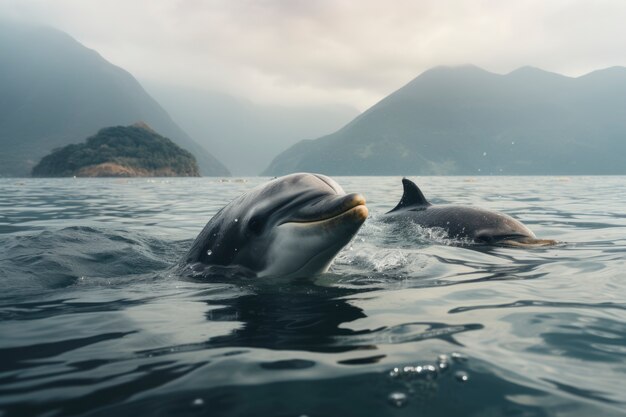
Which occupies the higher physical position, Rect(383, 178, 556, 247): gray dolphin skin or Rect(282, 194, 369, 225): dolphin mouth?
Rect(282, 194, 369, 225): dolphin mouth

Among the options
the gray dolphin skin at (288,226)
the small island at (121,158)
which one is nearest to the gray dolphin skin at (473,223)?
the gray dolphin skin at (288,226)

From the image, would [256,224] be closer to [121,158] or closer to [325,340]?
[325,340]

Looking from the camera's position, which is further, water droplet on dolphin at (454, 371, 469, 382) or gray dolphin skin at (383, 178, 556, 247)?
gray dolphin skin at (383, 178, 556, 247)

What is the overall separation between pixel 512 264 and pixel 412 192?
230 inches

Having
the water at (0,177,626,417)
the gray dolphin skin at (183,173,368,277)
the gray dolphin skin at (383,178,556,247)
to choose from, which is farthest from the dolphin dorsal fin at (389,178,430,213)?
the gray dolphin skin at (183,173,368,277)

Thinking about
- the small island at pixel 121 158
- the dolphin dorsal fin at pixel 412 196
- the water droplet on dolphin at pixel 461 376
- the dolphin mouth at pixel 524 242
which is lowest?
the dolphin mouth at pixel 524 242

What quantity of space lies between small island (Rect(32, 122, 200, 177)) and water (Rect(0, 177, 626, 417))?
149168mm

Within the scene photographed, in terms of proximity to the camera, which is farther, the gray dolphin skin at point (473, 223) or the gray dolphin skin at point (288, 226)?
the gray dolphin skin at point (473, 223)

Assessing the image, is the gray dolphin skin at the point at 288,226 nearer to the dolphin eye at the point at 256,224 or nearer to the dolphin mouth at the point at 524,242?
the dolphin eye at the point at 256,224

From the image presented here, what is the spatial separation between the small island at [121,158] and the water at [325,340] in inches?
5873

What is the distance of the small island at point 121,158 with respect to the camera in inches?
Result: 5960

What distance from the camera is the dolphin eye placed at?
637 centimetres

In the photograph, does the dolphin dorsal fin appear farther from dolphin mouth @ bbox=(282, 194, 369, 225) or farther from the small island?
the small island

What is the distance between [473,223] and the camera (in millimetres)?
11797
